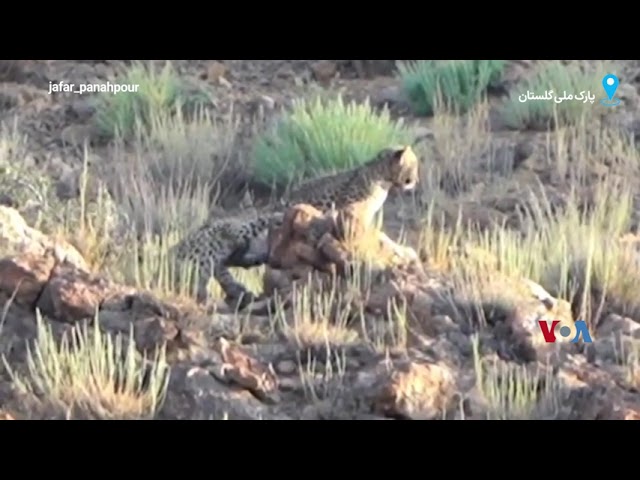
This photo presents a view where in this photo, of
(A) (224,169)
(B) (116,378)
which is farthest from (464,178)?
(B) (116,378)

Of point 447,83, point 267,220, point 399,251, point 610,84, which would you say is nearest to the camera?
point 399,251

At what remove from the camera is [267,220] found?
10.4 m

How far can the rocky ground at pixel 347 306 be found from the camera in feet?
27.2

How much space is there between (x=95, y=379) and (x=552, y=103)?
6.40 meters

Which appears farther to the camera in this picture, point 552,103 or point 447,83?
point 447,83

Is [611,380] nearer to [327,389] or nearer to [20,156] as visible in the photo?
[327,389]

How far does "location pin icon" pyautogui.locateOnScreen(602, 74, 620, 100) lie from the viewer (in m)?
13.8

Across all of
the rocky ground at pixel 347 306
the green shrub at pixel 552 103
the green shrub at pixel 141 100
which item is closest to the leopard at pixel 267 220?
the rocky ground at pixel 347 306

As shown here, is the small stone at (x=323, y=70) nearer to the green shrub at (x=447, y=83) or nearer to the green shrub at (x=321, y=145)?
the green shrub at (x=447, y=83)

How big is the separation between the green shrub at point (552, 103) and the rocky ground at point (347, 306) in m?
0.65

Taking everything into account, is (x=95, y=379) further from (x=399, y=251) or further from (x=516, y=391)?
(x=399, y=251)

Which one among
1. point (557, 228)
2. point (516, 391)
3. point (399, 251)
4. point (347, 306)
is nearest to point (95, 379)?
point (347, 306)

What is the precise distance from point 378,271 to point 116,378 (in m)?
1.74

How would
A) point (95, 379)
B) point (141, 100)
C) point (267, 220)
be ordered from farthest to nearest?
point (141, 100) < point (267, 220) < point (95, 379)
